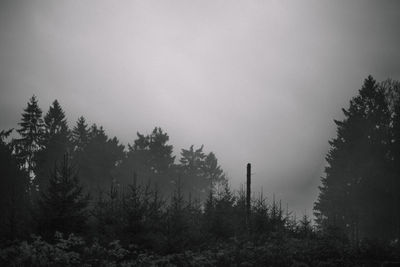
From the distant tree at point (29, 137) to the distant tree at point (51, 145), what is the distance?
3.81ft

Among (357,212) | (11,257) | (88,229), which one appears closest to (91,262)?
(11,257)

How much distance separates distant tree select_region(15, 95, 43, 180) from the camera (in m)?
44.3

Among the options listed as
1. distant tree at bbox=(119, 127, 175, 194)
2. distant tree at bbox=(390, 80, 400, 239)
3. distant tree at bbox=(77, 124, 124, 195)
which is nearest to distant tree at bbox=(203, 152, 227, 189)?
distant tree at bbox=(119, 127, 175, 194)

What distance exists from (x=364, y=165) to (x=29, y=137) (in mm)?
42967

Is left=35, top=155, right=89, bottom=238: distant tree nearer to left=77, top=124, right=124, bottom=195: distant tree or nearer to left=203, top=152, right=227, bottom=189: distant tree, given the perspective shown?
left=77, top=124, right=124, bottom=195: distant tree

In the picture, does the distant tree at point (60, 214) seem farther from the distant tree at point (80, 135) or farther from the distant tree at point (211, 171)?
the distant tree at point (211, 171)

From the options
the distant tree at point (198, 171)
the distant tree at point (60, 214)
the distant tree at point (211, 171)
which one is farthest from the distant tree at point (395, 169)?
the distant tree at point (211, 171)

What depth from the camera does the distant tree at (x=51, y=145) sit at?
140ft

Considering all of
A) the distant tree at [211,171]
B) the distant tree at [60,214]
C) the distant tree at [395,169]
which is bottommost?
the distant tree at [60,214]

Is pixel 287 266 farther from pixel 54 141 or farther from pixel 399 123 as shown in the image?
pixel 54 141

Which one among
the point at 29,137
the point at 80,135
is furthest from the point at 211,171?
the point at 29,137

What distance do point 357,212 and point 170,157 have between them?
31989 mm

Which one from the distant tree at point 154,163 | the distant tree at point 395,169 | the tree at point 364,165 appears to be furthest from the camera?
the distant tree at point 154,163

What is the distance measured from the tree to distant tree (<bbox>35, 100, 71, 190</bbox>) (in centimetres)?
3358
